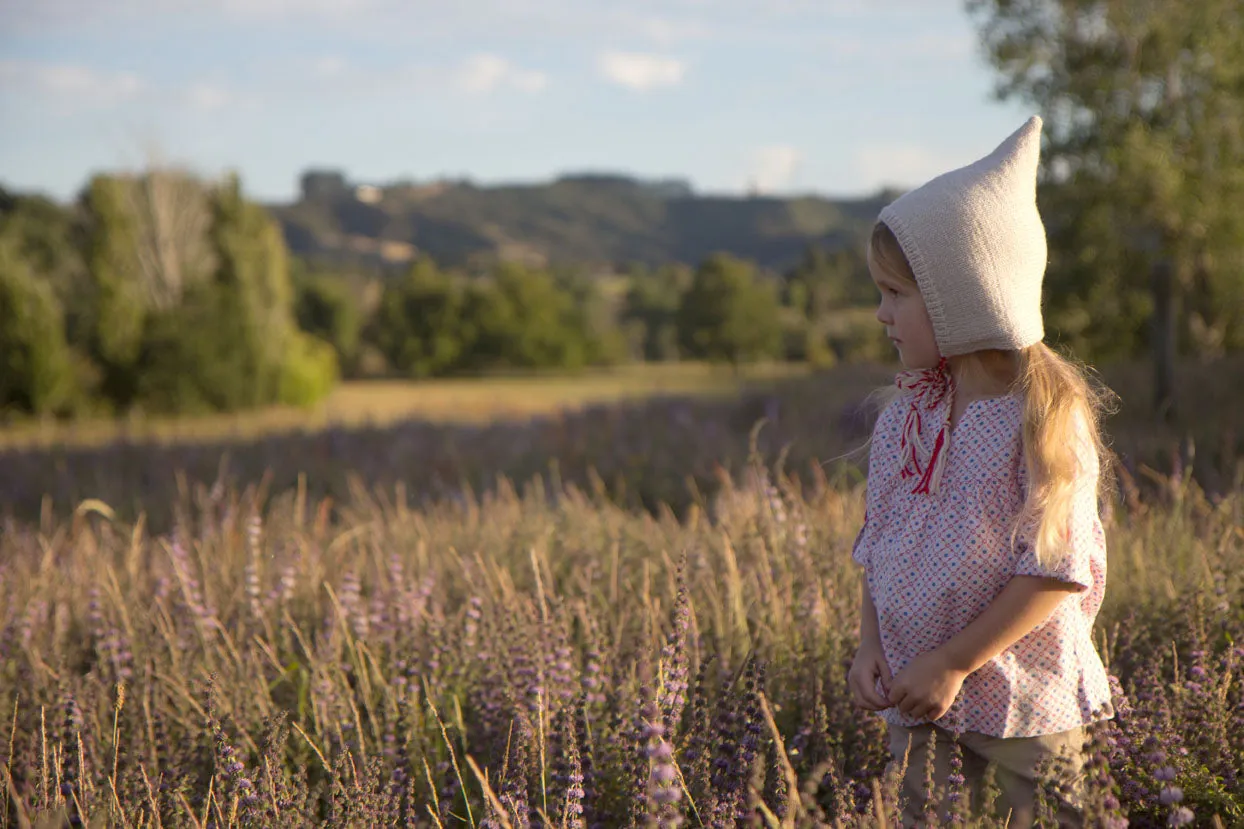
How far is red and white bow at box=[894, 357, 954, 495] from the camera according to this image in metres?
2.13

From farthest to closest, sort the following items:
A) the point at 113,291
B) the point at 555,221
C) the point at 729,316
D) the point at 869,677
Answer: the point at 555,221, the point at 729,316, the point at 113,291, the point at 869,677

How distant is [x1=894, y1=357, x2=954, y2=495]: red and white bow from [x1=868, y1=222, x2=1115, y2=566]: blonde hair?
2.0 inches

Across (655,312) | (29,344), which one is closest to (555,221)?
(655,312)

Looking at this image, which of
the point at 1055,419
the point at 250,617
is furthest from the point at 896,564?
the point at 250,617

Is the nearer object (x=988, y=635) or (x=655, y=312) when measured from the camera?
(x=988, y=635)

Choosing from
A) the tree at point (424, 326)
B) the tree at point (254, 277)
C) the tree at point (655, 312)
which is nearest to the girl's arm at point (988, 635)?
the tree at point (254, 277)

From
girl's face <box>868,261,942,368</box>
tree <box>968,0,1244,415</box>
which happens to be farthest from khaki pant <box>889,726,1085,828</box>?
tree <box>968,0,1244,415</box>

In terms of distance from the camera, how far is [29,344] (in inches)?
1033

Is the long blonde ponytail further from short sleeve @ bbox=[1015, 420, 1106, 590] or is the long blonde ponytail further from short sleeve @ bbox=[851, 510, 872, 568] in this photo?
short sleeve @ bbox=[851, 510, 872, 568]

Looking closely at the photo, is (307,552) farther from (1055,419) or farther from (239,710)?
(1055,419)

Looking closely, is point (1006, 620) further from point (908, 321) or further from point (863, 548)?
point (908, 321)

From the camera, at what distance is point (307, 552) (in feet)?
12.6

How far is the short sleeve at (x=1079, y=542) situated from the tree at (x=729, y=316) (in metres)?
69.2

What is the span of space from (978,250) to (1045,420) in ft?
1.19
